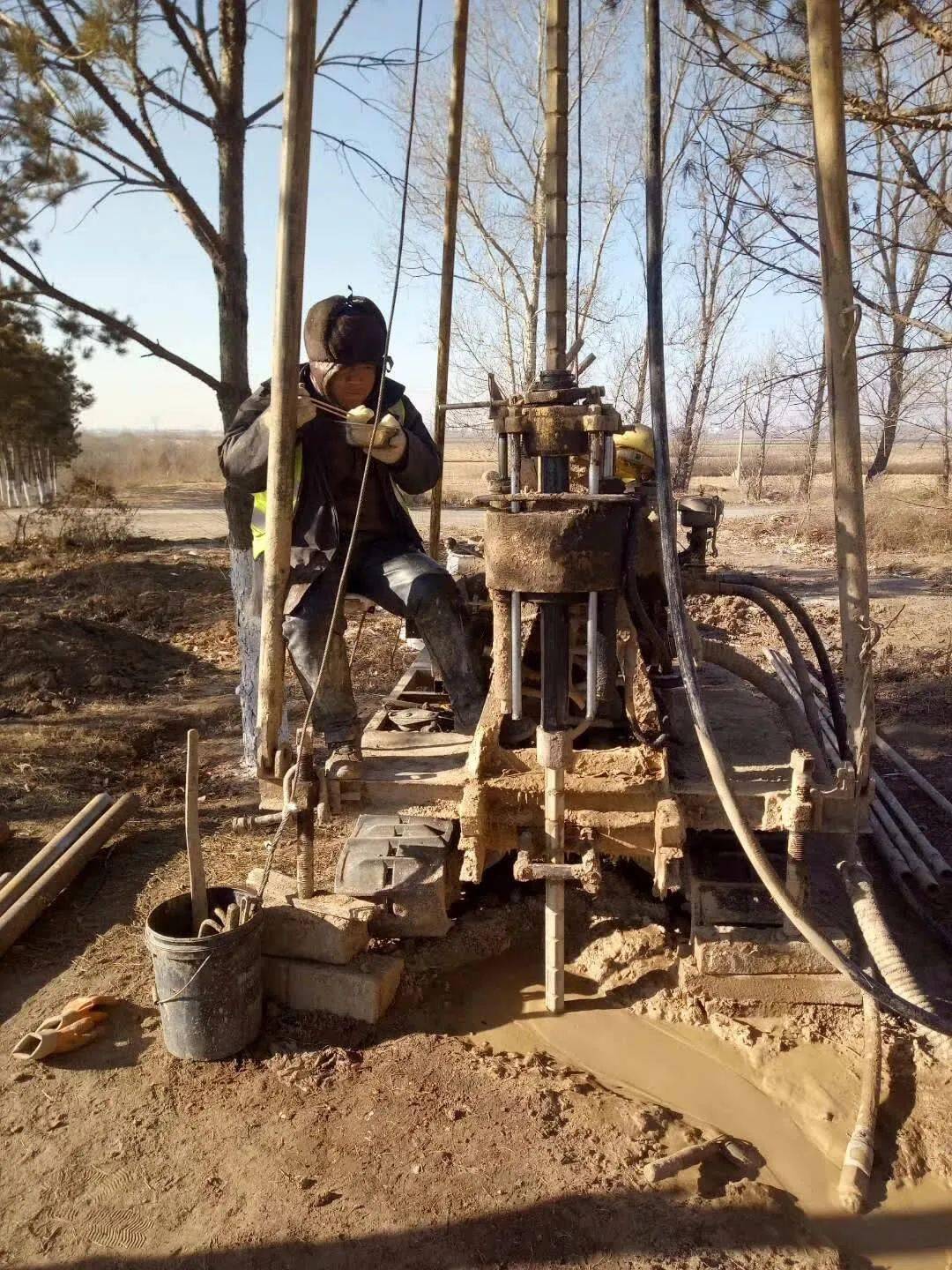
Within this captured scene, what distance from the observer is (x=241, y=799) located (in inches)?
216

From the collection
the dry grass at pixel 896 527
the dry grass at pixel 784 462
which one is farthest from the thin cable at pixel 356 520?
the dry grass at pixel 784 462

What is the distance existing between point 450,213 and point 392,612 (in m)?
2.20

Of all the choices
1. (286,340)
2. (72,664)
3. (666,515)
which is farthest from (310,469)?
(72,664)

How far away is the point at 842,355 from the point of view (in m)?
3.11

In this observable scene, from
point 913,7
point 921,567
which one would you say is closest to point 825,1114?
point 913,7

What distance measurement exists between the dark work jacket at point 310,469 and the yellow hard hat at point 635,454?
2.58 ft

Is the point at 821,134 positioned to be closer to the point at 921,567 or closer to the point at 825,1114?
the point at 825,1114

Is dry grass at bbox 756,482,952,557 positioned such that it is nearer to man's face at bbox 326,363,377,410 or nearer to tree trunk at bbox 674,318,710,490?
tree trunk at bbox 674,318,710,490

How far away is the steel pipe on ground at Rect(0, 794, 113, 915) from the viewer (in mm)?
4125

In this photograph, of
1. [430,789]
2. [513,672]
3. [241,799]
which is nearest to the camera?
[513,672]

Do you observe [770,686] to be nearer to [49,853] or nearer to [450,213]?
[450,213]

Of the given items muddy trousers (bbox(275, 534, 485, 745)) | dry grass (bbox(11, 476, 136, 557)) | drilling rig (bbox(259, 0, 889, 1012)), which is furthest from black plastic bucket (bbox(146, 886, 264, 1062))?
dry grass (bbox(11, 476, 136, 557))

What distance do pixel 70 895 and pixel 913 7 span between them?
5362 mm

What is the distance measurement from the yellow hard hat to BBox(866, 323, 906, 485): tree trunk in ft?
5.76
